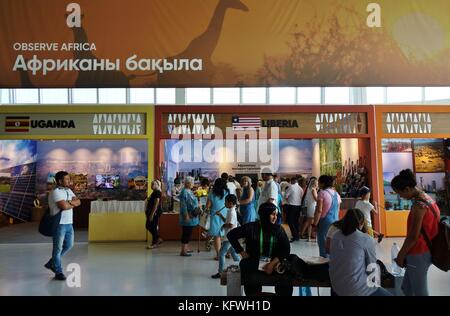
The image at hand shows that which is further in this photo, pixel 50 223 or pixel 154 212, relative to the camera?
pixel 154 212

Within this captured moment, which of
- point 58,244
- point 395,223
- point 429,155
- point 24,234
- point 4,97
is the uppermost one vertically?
point 4,97

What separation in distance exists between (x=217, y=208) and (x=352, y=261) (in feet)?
11.5

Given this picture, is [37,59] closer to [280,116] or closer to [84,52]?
[84,52]

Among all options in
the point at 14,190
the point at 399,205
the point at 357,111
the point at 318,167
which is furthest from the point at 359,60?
the point at 14,190

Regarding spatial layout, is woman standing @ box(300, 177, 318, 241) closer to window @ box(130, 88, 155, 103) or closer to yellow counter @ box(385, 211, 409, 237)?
yellow counter @ box(385, 211, 409, 237)

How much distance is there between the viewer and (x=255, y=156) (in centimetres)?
1159

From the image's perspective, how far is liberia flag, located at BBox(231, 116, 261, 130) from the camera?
9.29 m

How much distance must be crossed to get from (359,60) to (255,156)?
7825 millimetres

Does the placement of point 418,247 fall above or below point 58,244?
above

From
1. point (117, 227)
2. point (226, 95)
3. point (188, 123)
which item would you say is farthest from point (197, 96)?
point (117, 227)

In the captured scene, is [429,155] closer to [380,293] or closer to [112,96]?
[380,293]

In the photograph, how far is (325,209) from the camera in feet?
16.9

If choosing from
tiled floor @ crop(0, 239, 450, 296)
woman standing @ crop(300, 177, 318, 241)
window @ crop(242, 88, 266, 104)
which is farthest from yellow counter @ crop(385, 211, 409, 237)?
window @ crop(242, 88, 266, 104)

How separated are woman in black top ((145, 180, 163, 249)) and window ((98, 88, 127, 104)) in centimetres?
871
